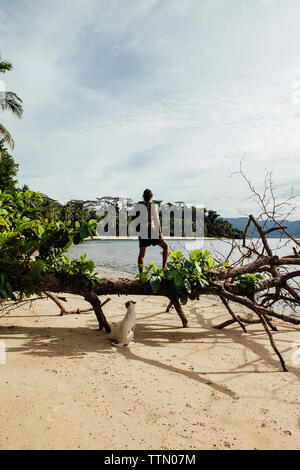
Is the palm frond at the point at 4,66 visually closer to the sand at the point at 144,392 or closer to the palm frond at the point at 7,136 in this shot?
the palm frond at the point at 7,136

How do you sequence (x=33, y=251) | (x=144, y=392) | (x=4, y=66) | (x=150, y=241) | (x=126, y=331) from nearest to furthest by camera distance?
1. (x=144, y=392)
2. (x=33, y=251)
3. (x=126, y=331)
4. (x=150, y=241)
5. (x=4, y=66)

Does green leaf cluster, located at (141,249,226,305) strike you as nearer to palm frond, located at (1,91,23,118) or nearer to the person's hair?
the person's hair

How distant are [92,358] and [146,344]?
1106 millimetres

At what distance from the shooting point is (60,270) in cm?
467

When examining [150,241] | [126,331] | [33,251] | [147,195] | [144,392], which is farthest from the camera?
[147,195]

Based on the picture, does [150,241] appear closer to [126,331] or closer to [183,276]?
[183,276]

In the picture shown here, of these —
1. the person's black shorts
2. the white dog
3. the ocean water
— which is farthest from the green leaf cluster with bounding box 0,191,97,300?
the person's black shorts

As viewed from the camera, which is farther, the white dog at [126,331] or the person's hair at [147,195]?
the person's hair at [147,195]

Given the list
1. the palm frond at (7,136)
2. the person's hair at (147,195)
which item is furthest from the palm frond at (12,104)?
the person's hair at (147,195)

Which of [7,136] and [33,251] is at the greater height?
[7,136]

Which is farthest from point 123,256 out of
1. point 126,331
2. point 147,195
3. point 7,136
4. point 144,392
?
point 144,392

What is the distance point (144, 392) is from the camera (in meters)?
3.13

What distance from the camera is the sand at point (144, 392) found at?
2400mm
